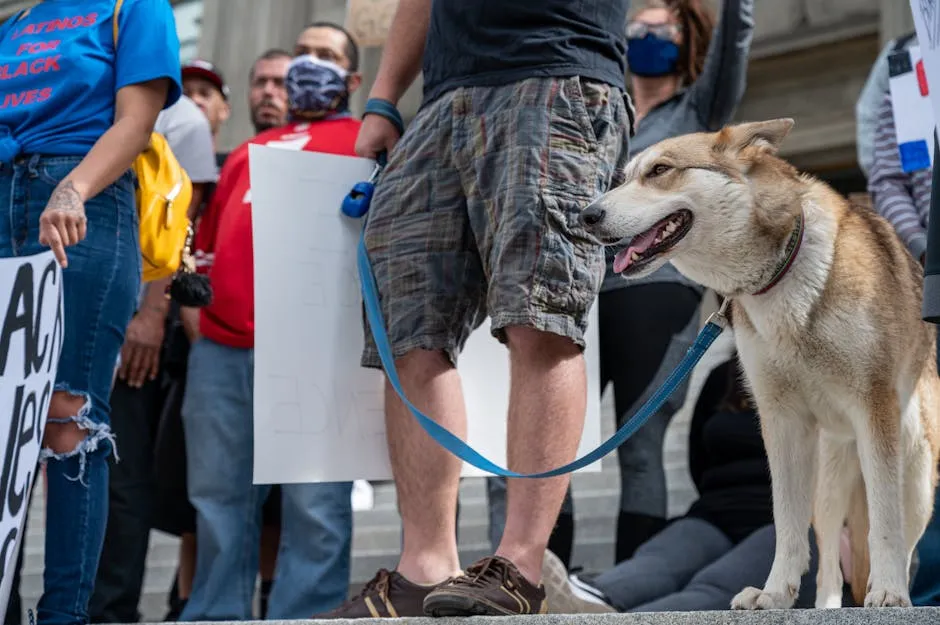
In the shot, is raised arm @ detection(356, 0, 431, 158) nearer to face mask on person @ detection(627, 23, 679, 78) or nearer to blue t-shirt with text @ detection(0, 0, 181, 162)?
blue t-shirt with text @ detection(0, 0, 181, 162)

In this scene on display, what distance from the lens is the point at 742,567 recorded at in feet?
12.1

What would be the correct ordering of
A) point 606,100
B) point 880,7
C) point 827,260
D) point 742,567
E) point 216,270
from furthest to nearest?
point 880,7 → point 216,270 → point 742,567 → point 606,100 → point 827,260

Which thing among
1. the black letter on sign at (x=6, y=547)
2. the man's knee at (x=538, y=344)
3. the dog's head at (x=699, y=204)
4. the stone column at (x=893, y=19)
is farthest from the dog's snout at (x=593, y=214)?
the stone column at (x=893, y=19)

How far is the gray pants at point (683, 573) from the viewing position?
361 cm

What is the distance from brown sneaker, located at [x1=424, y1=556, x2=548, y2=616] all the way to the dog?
436 mm

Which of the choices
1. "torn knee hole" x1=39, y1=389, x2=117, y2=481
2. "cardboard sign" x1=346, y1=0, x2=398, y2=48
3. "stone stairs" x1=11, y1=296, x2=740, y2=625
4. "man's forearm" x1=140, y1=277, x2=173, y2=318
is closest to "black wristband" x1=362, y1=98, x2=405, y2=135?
"torn knee hole" x1=39, y1=389, x2=117, y2=481

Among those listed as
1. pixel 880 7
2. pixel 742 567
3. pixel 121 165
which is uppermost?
pixel 880 7

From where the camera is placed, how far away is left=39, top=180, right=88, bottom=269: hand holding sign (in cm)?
287

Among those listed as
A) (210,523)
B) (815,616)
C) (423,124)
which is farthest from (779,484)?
(210,523)

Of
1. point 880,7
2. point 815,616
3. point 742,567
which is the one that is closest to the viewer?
point 815,616

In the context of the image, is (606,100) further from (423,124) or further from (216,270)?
(216,270)

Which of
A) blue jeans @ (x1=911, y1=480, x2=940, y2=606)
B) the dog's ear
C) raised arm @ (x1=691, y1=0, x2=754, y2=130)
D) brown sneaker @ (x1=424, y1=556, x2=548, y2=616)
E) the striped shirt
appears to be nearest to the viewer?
brown sneaker @ (x1=424, y1=556, x2=548, y2=616)

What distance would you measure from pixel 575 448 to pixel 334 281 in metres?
0.85

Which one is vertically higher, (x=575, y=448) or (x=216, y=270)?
(x=216, y=270)
